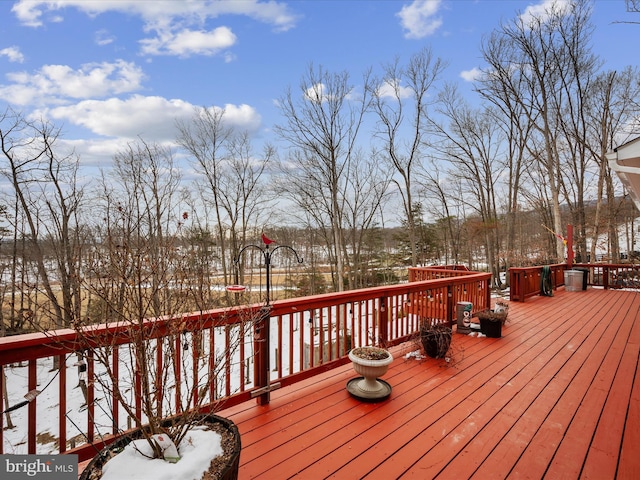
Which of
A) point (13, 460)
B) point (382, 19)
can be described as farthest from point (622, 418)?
point (382, 19)

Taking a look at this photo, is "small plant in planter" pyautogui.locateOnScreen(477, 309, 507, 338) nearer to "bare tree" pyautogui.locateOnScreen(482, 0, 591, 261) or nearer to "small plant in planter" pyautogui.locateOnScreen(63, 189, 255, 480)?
"small plant in planter" pyautogui.locateOnScreen(63, 189, 255, 480)

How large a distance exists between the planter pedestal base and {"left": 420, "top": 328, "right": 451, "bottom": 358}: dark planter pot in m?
1.01

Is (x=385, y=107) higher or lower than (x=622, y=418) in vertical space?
higher

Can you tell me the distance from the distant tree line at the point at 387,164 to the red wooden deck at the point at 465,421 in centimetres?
814

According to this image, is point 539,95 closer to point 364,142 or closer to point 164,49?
point 364,142

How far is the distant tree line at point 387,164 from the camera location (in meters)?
9.84

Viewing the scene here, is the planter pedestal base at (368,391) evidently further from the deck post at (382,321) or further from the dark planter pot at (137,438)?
the dark planter pot at (137,438)

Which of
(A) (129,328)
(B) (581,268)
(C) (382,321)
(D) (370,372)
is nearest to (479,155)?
(B) (581,268)

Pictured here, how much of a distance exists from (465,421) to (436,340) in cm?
127

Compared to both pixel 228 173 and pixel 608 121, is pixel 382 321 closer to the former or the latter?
pixel 228 173

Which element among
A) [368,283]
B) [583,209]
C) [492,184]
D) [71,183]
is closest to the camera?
[71,183]

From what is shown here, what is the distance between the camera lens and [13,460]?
4.51ft

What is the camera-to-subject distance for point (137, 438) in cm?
155

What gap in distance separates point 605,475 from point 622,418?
90 centimetres
